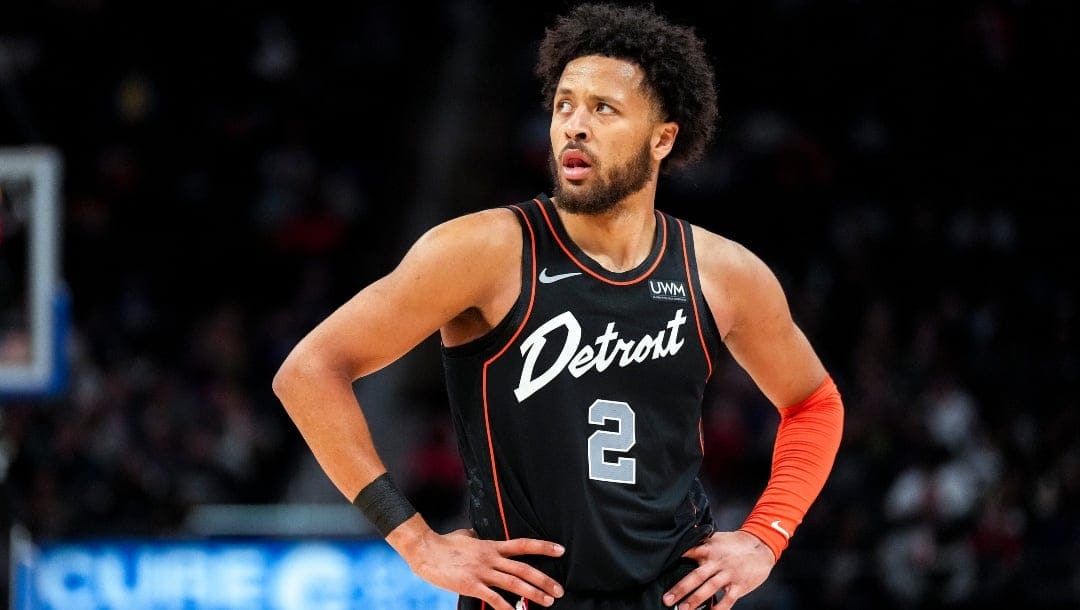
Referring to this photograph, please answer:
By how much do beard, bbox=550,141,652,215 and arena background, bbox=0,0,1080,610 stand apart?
16.5 feet

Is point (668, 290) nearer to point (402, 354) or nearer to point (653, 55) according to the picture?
point (653, 55)

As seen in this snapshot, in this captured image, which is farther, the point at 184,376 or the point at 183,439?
the point at 184,376

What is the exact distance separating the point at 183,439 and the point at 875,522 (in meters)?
5.17

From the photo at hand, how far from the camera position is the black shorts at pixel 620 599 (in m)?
3.95

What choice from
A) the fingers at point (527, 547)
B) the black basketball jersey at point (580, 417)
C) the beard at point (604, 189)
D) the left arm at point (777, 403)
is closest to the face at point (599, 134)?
the beard at point (604, 189)

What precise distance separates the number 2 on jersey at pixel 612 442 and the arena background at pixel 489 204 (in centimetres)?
505

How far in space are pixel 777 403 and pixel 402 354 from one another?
4.39 ft

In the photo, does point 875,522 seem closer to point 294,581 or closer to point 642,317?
point 294,581

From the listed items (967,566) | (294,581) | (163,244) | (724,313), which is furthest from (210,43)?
(724,313)

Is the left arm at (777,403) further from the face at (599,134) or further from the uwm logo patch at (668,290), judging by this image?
the face at (599,134)

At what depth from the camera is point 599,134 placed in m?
4.05

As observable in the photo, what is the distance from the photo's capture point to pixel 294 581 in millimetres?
9398

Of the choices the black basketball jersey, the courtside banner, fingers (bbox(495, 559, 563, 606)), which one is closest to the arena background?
the courtside banner

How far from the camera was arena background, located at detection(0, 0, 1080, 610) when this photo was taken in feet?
34.0
